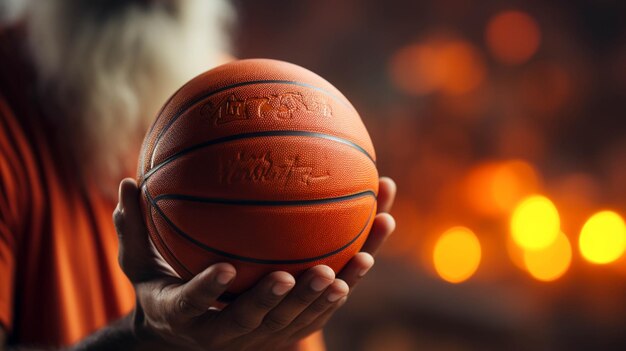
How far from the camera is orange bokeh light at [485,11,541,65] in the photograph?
420cm

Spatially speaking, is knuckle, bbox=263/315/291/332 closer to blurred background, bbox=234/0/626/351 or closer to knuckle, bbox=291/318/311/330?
knuckle, bbox=291/318/311/330

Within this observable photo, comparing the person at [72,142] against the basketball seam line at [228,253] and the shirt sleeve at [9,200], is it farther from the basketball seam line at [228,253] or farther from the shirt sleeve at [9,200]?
the basketball seam line at [228,253]

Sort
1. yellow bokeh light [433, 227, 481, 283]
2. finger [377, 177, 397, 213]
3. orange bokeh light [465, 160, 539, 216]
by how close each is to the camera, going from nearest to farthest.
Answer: finger [377, 177, 397, 213]
yellow bokeh light [433, 227, 481, 283]
orange bokeh light [465, 160, 539, 216]

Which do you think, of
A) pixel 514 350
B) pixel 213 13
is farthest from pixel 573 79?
pixel 213 13

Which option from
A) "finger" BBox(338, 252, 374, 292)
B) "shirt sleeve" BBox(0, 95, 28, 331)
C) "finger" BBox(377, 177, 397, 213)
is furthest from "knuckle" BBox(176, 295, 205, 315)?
"shirt sleeve" BBox(0, 95, 28, 331)

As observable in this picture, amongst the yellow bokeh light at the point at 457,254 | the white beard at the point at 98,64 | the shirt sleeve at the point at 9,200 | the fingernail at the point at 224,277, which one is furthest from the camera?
the yellow bokeh light at the point at 457,254

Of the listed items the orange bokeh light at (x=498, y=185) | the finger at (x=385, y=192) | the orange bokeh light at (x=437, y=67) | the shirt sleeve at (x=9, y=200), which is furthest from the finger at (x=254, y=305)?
the orange bokeh light at (x=437, y=67)

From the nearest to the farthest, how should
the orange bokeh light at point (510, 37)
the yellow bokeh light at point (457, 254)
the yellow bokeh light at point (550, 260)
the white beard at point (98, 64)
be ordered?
the white beard at point (98, 64) < the yellow bokeh light at point (550, 260) < the yellow bokeh light at point (457, 254) < the orange bokeh light at point (510, 37)

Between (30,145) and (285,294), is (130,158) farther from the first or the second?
(285,294)

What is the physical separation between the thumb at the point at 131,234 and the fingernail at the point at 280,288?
26 centimetres

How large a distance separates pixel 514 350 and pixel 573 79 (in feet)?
5.89

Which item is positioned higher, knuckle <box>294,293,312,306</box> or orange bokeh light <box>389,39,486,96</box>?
orange bokeh light <box>389,39,486,96</box>

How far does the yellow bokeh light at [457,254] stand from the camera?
12.5 feet

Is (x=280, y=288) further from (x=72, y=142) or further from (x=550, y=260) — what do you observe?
(x=550, y=260)
